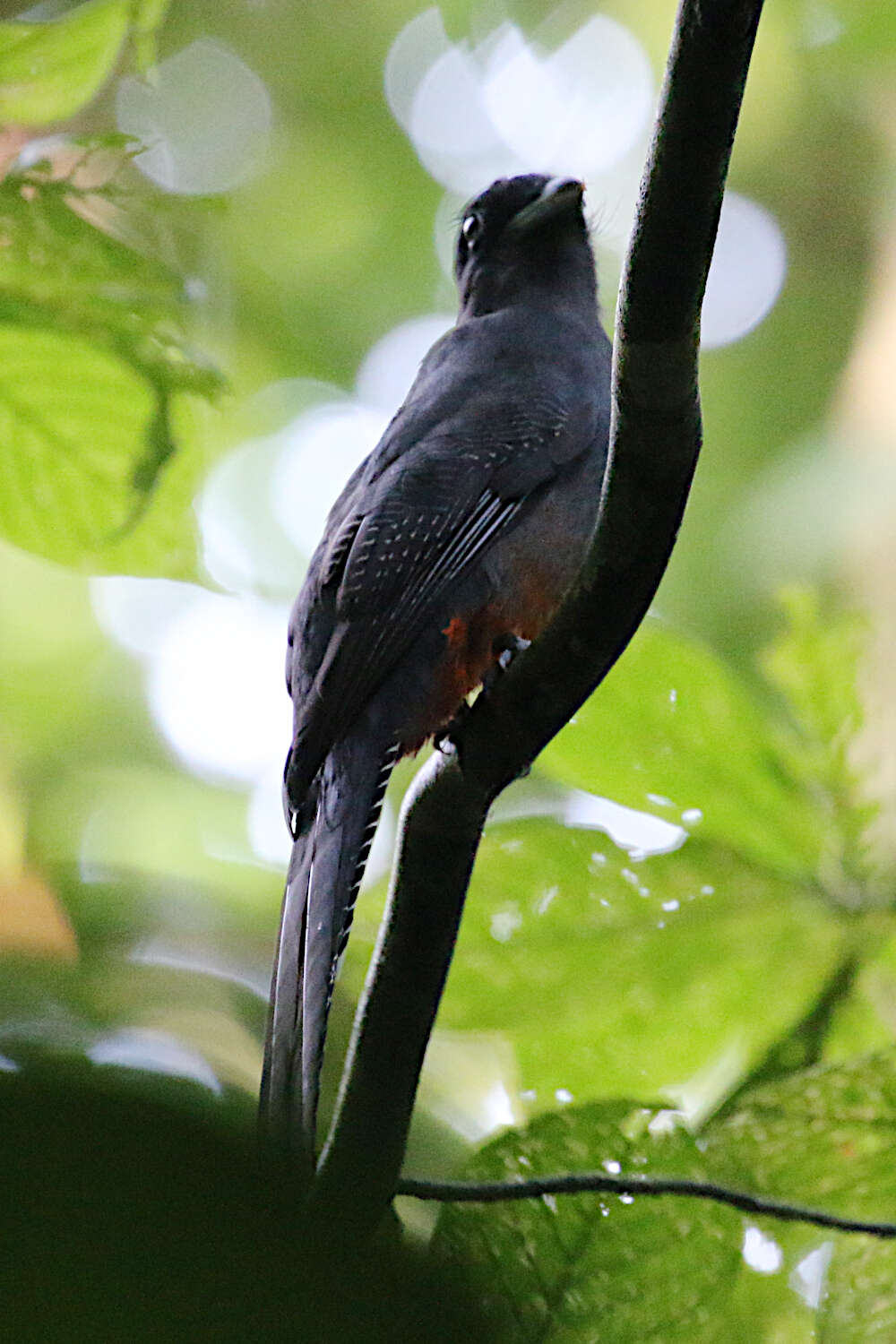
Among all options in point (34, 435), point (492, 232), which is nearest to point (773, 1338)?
point (34, 435)

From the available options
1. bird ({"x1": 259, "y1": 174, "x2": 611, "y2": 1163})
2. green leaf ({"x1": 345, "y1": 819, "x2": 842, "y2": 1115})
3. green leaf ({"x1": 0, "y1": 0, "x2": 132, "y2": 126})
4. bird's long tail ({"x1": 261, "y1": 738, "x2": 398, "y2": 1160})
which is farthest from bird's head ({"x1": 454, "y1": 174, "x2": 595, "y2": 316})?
green leaf ({"x1": 345, "y1": 819, "x2": 842, "y2": 1115})

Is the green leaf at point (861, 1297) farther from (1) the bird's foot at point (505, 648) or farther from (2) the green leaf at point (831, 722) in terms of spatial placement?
(1) the bird's foot at point (505, 648)

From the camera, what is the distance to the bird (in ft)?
7.27

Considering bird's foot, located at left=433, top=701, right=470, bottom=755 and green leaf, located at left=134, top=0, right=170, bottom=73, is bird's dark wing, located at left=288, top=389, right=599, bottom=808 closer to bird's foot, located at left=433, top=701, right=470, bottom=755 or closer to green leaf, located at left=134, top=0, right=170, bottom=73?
bird's foot, located at left=433, top=701, right=470, bottom=755

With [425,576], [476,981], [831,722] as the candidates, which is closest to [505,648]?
[425,576]

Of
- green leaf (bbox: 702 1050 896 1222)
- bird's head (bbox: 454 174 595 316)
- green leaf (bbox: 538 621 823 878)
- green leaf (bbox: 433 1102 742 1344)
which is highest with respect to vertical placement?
bird's head (bbox: 454 174 595 316)

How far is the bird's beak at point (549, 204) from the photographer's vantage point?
3.50 meters

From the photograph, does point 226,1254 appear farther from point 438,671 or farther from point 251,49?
point 251,49

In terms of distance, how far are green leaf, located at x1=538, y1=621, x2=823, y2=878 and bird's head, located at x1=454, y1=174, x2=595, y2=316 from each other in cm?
191

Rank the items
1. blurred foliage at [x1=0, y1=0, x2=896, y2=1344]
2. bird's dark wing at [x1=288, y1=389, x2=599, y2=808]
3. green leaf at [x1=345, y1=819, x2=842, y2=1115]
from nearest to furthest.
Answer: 1. blurred foliage at [x1=0, y1=0, x2=896, y2=1344]
2. green leaf at [x1=345, y1=819, x2=842, y2=1115]
3. bird's dark wing at [x1=288, y1=389, x2=599, y2=808]

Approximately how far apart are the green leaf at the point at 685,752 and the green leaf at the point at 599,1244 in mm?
440

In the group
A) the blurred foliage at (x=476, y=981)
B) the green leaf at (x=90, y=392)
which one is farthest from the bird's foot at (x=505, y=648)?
the green leaf at (x=90, y=392)

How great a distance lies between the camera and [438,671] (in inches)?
102

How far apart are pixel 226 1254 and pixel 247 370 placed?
615 centimetres
